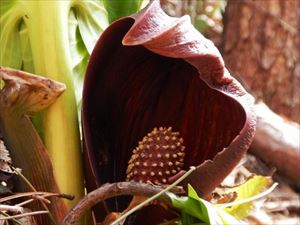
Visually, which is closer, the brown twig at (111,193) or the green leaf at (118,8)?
the brown twig at (111,193)

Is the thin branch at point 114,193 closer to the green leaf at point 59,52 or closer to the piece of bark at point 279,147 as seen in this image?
the green leaf at point 59,52

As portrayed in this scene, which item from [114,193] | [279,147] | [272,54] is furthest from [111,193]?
[272,54]

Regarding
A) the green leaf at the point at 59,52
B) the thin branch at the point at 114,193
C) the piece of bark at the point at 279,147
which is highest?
the green leaf at the point at 59,52

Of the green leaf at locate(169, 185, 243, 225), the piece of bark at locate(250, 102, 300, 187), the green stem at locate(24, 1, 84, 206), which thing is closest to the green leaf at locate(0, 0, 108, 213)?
the green stem at locate(24, 1, 84, 206)

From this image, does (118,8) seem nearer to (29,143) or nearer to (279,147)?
(29,143)

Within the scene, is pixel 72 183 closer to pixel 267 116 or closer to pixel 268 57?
pixel 267 116

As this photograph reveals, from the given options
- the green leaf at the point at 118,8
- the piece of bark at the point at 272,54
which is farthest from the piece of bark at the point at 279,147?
the green leaf at the point at 118,8

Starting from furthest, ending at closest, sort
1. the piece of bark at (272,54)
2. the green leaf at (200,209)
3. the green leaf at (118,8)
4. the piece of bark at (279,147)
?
the piece of bark at (272,54)
the piece of bark at (279,147)
the green leaf at (118,8)
the green leaf at (200,209)
